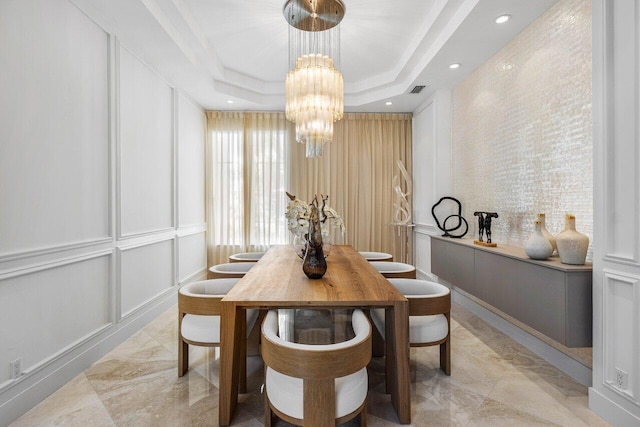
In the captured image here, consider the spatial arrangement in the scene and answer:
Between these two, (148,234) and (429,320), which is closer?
(429,320)

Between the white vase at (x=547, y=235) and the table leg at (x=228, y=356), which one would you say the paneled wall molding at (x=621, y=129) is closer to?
the white vase at (x=547, y=235)

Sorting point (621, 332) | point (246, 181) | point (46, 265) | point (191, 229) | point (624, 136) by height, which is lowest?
point (621, 332)

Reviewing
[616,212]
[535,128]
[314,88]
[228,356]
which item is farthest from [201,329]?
[535,128]

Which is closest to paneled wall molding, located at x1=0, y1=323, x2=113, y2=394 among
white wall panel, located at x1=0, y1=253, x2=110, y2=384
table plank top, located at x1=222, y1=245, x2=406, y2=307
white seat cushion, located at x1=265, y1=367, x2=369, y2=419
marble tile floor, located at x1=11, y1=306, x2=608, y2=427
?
white wall panel, located at x1=0, y1=253, x2=110, y2=384

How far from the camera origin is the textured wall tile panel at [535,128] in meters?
2.20

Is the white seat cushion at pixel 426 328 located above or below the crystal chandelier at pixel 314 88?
below

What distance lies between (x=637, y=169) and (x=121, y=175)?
3.53 m

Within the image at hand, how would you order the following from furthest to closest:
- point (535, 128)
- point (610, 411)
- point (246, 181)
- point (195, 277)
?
point (246, 181) → point (195, 277) → point (535, 128) → point (610, 411)

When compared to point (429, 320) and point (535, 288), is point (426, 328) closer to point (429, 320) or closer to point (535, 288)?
point (429, 320)

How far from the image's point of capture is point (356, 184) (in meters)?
5.27

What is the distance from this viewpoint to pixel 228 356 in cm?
163

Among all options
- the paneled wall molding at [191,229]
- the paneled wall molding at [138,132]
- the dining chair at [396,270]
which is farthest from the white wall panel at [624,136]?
the paneled wall molding at [191,229]

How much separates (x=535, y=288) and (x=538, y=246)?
0.28 meters

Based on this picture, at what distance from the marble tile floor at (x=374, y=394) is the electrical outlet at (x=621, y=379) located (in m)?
0.24
